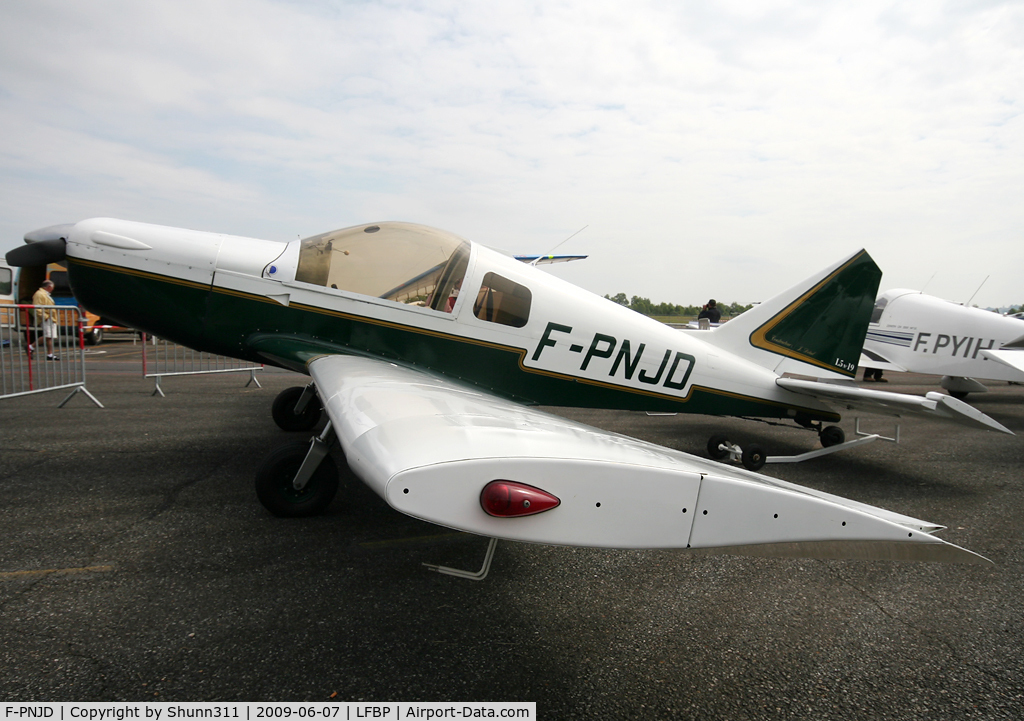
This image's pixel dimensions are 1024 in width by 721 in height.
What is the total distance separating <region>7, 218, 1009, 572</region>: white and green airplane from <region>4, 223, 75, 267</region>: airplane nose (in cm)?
2

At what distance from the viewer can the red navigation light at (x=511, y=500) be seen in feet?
5.00

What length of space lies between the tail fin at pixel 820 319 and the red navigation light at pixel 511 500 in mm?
4285

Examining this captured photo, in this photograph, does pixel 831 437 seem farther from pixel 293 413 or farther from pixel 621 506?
pixel 293 413

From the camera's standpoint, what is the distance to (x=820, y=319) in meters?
5.49

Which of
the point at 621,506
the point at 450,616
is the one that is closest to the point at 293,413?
the point at 450,616

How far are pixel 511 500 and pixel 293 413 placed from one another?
4980 millimetres

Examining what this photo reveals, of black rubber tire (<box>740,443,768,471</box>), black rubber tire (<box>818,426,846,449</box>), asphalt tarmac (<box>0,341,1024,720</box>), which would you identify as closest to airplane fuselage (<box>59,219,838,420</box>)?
asphalt tarmac (<box>0,341,1024,720</box>)

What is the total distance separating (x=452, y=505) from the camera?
1.51m

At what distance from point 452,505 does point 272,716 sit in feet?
3.55

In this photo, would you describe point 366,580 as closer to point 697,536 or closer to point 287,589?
point 287,589

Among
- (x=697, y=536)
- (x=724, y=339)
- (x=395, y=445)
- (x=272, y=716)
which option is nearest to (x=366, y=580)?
(x=272, y=716)

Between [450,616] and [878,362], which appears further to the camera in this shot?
[878,362]

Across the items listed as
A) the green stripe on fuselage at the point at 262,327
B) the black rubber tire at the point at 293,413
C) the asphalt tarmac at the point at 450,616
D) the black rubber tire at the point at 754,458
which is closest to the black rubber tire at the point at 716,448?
the black rubber tire at the point at 754,458

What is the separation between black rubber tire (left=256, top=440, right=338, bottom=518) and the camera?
3463 millimetres
